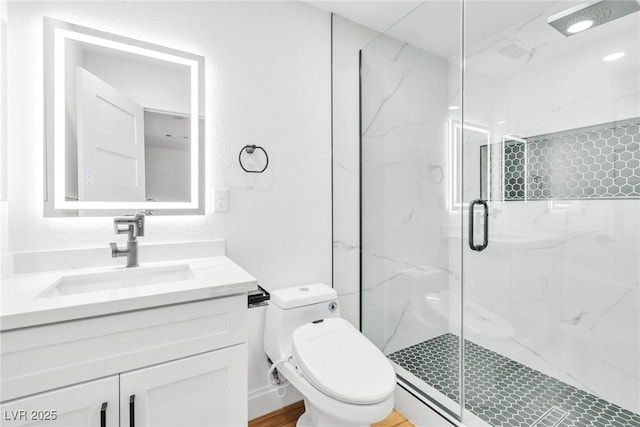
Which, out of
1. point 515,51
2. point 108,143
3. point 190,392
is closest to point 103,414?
Answer: point 190,392

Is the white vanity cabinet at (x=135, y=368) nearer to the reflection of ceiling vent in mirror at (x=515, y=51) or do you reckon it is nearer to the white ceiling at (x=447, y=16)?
the white ceiling at (x=447, y=16)

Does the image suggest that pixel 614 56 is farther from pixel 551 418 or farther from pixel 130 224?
pixel 130 224

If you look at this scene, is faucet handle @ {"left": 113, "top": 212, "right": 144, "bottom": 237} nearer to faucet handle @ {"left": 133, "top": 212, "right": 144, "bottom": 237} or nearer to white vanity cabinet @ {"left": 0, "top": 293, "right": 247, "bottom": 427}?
faucet handle @ {"left": 133, "top": 212, "right": 144, "bottom": 237}

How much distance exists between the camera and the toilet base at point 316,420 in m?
1.21

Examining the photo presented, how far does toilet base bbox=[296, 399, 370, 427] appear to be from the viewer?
1206mm

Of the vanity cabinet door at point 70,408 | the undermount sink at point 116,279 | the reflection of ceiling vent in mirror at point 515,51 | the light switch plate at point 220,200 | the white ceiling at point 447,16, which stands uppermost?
the white ceiling at point 447,16

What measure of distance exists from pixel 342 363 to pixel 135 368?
0.72 meters

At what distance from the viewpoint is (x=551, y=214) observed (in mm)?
1633

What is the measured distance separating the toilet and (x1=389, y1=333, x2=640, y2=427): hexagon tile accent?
55 centimetres

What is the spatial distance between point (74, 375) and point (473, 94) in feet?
6.73

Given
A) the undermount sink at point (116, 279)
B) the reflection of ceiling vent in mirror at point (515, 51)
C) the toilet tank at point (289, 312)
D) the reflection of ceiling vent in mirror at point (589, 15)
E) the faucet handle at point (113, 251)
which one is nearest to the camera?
the undermount sink at point (116, 279)

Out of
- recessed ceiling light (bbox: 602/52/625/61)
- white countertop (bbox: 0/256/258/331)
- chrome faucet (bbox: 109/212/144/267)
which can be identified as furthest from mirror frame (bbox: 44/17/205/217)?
recessed ceiling light (bbox: 602/52/625/61)

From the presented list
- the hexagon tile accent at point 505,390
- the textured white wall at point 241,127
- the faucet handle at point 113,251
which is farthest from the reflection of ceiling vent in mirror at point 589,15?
the faucet handle at point 113,251

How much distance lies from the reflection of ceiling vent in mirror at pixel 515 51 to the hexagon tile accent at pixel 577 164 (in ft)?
1.54
